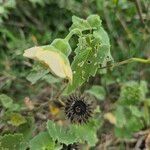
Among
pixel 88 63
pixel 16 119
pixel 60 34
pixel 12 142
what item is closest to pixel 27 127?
pixel 16 119

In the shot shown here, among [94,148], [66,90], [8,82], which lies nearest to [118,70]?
[94,148]

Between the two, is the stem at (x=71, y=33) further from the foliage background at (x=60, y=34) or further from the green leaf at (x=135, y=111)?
the green leaf at (x=135, y=111)

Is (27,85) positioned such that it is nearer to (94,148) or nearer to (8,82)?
(8,82)

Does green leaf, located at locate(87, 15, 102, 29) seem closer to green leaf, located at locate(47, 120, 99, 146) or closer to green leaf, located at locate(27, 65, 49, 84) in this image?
green leaf, located at locate(27, 65, 49, 84)

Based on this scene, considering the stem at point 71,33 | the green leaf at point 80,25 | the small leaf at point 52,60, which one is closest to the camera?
the small leaf at point 52,60

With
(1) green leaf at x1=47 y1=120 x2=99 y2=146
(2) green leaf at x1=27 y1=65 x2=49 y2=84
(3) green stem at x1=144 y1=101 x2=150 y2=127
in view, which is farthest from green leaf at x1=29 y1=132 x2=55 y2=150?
(3) green stem at x1=144 y1=101 x2=150 y2=127

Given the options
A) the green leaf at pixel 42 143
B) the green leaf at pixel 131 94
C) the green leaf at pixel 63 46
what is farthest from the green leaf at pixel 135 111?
the green leaf at pixel 63 46
